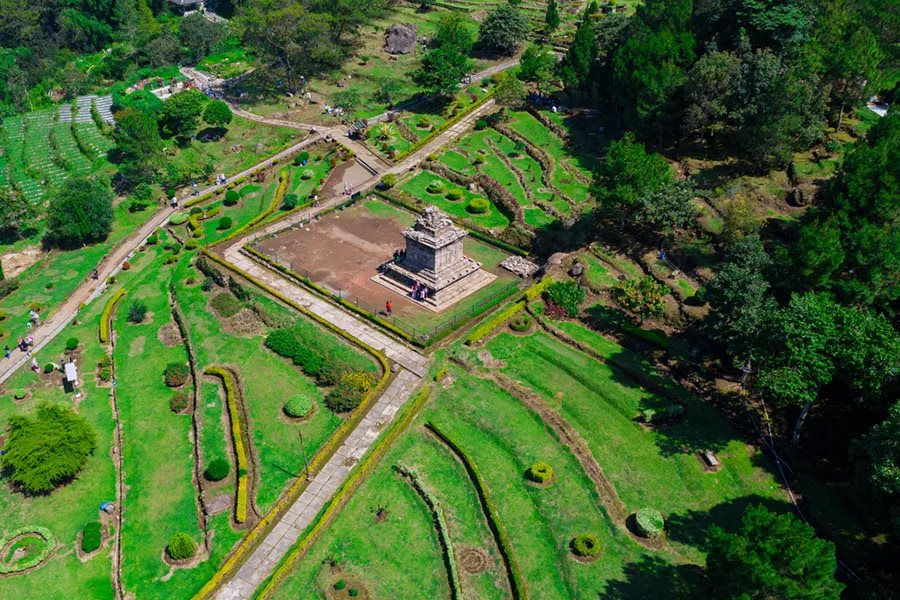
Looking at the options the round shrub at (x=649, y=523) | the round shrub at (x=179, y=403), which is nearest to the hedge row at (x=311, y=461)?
the round shrub at (x=179, y=403)

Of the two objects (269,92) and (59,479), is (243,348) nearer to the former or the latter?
(59,479)

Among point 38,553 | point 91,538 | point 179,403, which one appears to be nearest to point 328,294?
point 179,403

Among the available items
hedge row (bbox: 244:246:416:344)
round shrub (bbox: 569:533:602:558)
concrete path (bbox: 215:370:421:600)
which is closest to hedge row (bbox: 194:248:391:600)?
concrete path (bbox: 215:370:421:600)

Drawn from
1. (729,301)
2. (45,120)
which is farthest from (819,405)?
(45,120)

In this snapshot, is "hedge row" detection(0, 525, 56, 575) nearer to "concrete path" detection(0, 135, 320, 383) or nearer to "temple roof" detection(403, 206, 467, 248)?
"concrete path" detection(0, 135, 320, 383)

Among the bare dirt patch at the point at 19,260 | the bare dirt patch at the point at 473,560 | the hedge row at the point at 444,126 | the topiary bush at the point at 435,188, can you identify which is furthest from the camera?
the hedge row at the point at 444,126

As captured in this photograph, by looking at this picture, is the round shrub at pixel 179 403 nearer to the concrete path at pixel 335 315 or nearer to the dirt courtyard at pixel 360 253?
the concrete path at pixel 335 315
